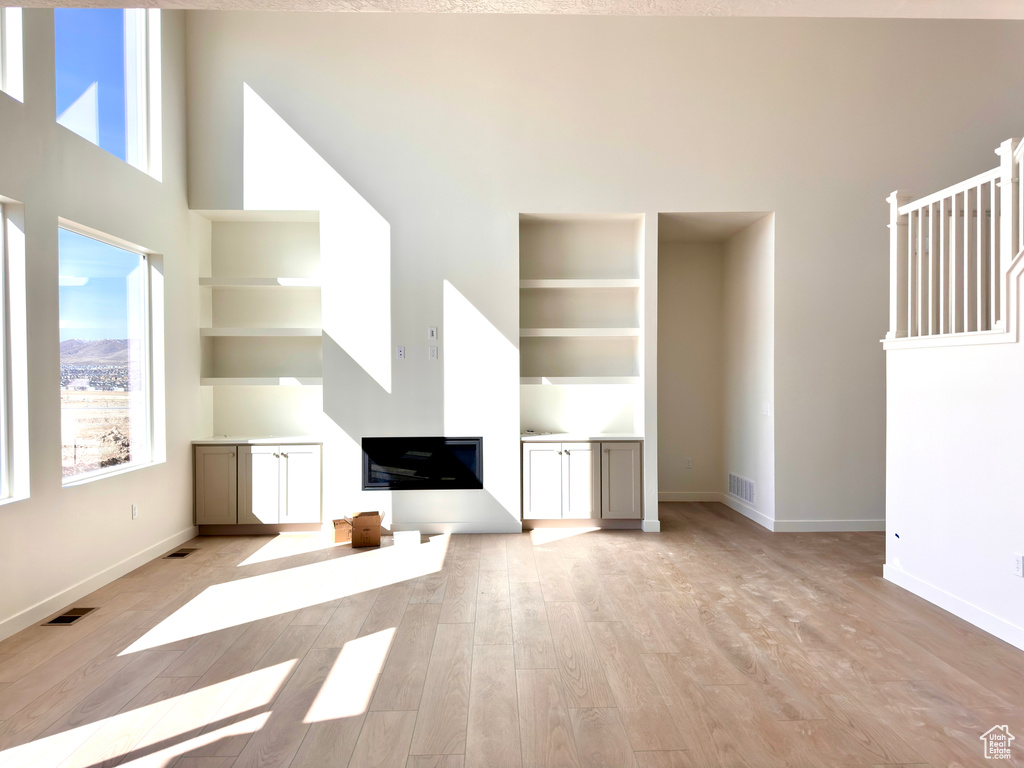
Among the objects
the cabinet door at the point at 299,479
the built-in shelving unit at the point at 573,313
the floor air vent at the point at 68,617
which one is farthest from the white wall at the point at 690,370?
the floor air vent at the point at 68,617

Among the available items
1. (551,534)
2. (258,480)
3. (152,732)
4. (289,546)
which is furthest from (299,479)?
(152,732)

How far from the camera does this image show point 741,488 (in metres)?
6.04

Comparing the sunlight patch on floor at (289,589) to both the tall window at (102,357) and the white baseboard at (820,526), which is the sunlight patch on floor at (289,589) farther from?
the white baseboard at (820,526)

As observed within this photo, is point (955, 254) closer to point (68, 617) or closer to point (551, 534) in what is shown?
point (551, 534)

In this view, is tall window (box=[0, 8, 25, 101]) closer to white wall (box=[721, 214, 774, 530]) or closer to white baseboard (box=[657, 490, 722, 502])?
white wall (box=[721, 214, 774, 530])

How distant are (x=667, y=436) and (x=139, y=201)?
516 centimetres

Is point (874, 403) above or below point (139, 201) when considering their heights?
below

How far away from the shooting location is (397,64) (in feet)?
17.6

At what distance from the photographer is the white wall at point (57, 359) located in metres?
3.37

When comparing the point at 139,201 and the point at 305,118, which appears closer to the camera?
the point at 139,201

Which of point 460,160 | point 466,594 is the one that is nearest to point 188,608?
point 466,594

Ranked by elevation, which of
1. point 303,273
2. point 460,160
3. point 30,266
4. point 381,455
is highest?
point 460,160

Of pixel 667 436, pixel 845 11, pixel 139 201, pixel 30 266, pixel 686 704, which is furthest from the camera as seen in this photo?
pixel 667 436

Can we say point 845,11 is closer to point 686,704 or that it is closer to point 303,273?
point 686,704
